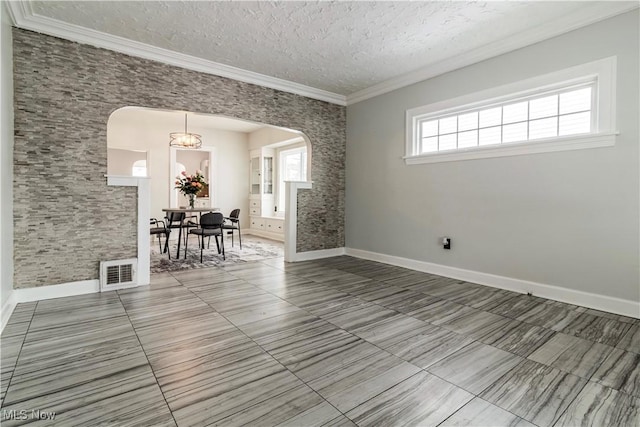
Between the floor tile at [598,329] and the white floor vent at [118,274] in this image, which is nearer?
the floor tile at [598,329]

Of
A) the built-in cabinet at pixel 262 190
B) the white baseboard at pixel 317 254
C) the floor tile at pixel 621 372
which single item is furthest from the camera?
the built-in cabinet at pixel 262 190

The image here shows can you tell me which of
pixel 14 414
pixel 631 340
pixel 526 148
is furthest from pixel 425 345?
pixel 526 148

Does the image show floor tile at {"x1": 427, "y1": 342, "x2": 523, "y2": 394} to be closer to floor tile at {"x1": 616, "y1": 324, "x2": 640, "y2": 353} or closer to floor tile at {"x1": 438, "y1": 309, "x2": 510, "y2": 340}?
floor tile at {"x1": 438, "y1": 309, "x2": 510, "y2": 340}

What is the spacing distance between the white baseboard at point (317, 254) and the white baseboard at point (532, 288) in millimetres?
959

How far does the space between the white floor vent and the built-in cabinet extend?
4459 millimetres

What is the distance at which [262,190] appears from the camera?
838 centimetres

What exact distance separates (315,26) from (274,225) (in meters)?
5.18

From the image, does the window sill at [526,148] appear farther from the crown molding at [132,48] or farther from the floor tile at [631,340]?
the crown molding at [132,48]

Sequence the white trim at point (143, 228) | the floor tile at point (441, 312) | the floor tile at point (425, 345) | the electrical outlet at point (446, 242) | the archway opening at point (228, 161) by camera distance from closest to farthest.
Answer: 1. the floor tile at point (425, 345)
2. the floor tile at point (441, 312)
3. the white trim at point (143, 228)
4. the electrical outlet at point (446, 242)
5. the archway opening at point (228, 161)

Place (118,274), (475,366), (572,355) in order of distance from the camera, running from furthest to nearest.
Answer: (118,274) → (572,355) → (475,366)

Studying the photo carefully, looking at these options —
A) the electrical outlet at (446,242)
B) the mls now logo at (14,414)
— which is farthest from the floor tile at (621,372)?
the mls now logo at (14,414)

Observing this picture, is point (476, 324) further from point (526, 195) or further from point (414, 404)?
point (526, 195)

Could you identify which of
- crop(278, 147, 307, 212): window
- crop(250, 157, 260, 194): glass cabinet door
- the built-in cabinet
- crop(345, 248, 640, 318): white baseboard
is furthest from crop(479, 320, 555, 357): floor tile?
crop(250, 157, 260, 194): glass cabinet door

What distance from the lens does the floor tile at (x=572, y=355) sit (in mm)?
1972
